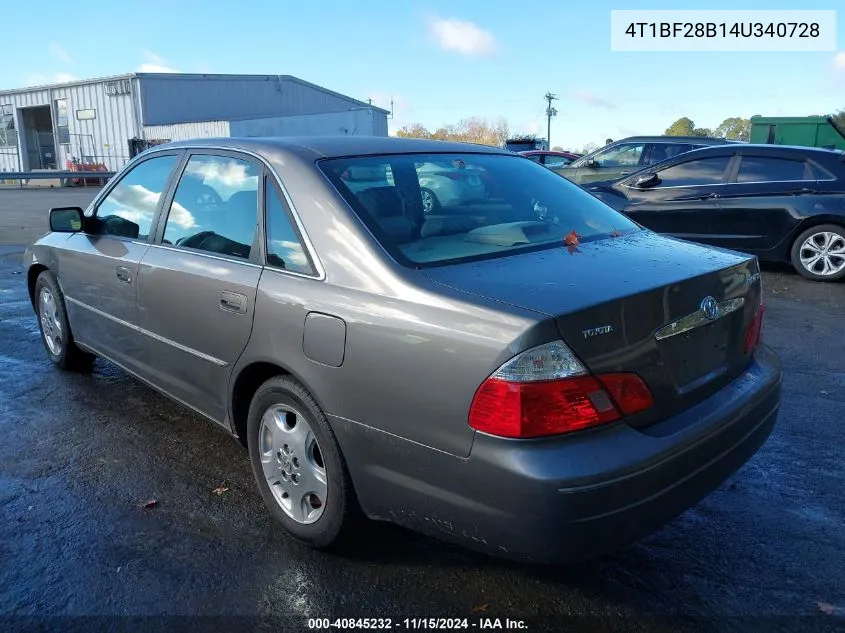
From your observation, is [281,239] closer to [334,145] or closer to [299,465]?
[334,145]

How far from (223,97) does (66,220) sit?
33737 millimetres

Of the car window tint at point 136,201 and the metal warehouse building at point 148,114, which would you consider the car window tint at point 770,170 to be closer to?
the car window tint at point 136,201

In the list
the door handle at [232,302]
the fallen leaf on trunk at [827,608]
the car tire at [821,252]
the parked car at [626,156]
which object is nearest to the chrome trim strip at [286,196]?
the door handle at [232,302]

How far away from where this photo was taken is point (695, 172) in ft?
28.3

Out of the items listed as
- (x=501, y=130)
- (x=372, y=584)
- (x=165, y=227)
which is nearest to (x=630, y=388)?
(x=372, y=584)

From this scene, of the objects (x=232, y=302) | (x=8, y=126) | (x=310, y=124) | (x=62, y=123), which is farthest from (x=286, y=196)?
(x=8, y=126)

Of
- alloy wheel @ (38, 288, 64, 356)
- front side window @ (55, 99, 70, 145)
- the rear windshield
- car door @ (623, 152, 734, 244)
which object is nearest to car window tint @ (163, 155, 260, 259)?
the rear windshield

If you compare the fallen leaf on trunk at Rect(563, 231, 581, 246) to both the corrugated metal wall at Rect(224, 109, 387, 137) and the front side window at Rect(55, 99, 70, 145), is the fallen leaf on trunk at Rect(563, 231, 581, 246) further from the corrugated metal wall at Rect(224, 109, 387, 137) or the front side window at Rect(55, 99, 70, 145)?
the front side window at Rect(55, 99, 70, 145)

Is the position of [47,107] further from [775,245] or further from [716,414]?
[716,414]

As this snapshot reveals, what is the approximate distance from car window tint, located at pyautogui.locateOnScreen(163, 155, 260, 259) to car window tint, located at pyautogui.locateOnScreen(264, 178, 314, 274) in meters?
0.11

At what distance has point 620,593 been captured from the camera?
2508 mm

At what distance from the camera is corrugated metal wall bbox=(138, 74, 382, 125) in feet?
109

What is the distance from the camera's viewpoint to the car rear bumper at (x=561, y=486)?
2018 millimetres

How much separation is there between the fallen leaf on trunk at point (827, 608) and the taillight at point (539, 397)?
1149mm
